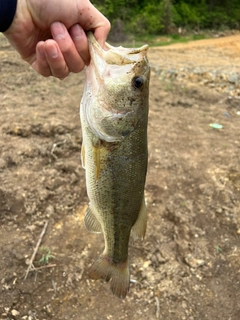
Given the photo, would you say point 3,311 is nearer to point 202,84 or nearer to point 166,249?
point 166,249

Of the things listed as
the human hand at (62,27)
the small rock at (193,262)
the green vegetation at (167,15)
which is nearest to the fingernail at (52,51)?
the human hand at (62,27)

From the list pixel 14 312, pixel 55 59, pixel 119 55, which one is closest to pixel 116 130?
pixel 119 55

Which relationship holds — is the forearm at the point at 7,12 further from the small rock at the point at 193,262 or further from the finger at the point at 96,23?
the small rock at the point at 193,262

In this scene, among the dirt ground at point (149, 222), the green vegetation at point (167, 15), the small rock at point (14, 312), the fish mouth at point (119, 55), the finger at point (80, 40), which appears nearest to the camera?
the fish mouth at point (119, 55)

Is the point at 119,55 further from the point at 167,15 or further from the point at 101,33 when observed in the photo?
the point at 167,15

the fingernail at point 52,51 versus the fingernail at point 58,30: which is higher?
the fingernail at point 58,30

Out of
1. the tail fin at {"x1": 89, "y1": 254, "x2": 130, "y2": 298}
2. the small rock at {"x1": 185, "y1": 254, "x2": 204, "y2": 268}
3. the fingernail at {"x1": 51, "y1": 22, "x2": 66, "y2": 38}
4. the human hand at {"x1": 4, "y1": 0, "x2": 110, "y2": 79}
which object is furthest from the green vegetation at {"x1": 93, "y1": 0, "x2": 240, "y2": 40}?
the tail fin at {"x1": 89, "y1": 254, "x2": 130, "y2": 298}

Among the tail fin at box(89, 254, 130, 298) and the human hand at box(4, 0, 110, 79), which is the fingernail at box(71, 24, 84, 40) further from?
the tail fin at box(89, 254, 130, 298)
